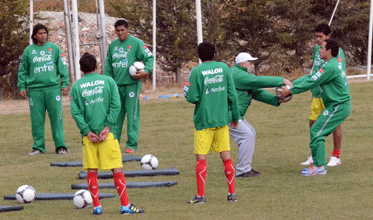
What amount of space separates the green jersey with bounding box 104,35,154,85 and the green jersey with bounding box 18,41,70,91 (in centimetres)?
108

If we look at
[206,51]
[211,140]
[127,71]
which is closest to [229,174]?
[211,140]

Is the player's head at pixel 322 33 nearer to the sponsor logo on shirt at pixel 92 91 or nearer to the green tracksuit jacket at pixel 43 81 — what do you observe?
the sponsor logo on shirt at pixel 92 91

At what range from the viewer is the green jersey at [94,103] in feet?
22.8

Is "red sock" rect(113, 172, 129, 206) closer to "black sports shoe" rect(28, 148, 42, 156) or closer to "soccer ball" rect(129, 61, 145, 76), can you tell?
"soccer ball" rect(129, 61, 145, 76)

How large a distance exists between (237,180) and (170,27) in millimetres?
17449

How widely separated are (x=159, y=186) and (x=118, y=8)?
17.2 metres

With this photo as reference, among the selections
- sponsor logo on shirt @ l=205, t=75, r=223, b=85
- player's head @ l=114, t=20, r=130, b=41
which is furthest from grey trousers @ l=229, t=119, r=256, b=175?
player's head @ l=114, t=20, r=130, b=41

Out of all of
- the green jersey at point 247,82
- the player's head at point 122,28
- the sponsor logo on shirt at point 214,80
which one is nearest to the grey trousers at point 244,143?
the green jersey at point 247,82

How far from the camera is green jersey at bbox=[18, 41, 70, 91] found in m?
11.7

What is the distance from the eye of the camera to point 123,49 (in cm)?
1143

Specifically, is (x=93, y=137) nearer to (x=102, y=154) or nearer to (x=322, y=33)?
(x=102, y=154)

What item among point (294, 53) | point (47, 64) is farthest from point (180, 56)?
point (47, 64)

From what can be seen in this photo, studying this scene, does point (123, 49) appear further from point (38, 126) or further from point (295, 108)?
point (295, 108)

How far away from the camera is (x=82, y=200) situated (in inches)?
289
